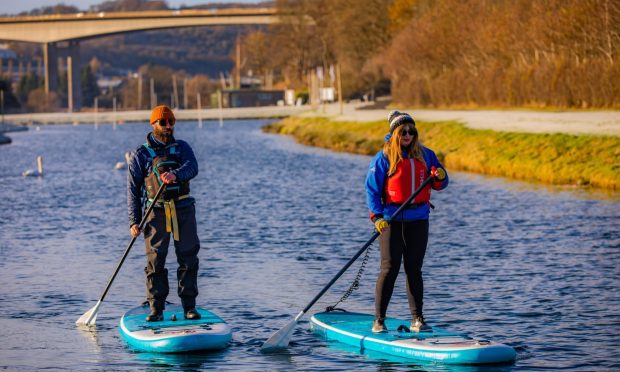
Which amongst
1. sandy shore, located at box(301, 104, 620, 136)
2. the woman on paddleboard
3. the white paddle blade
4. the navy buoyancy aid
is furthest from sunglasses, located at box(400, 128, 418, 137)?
sandy shore, located at box(301, 104, 620, 136)

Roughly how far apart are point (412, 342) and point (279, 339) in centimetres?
165

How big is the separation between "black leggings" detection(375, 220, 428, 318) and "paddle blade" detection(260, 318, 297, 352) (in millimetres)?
1110

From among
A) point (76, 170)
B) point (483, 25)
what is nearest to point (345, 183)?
point (76, 170)

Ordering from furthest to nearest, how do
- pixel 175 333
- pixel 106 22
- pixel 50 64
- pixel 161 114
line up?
pixel 50 64
pixel 106 22
pixel 161 114
pixel 175 333

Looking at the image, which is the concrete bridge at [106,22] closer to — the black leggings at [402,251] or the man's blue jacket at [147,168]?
the man's blue jacket at [147,168]

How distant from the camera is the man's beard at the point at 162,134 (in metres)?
13.7

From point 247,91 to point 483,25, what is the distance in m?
117

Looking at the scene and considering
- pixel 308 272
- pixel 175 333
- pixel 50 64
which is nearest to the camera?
pixel 175 333

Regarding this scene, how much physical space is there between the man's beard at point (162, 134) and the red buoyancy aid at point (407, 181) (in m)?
2.64

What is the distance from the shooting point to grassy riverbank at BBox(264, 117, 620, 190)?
35.5 m

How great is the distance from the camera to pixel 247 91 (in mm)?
192500

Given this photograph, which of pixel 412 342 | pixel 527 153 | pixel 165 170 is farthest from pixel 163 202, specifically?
pixel 527 153

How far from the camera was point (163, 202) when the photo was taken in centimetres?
1383

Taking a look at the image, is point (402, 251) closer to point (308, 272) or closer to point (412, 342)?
point (412, 342)
